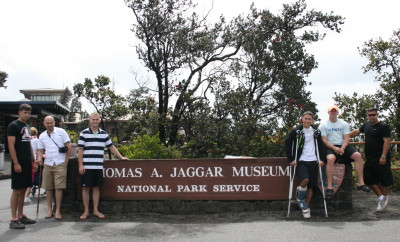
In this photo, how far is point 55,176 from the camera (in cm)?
659

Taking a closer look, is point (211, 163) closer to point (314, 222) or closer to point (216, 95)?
point (314, 222)

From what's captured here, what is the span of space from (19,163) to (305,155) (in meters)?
4.44

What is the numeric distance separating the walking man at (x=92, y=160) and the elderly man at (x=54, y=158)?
0.34m

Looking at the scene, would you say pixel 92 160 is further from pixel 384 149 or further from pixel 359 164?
pixel 384 149

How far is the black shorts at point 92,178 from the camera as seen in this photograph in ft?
21.3

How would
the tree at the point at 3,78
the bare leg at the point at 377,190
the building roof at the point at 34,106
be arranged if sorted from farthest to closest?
the tree at the point at 3,78 < the building roof at the point at 34,106 < the bare leg at the point at 377,190

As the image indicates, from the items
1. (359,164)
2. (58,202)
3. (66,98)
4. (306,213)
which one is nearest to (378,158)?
(359,164)

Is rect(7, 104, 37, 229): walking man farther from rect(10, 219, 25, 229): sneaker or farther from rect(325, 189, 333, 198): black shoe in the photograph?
rect(325, 189, 333, 198): black shoe

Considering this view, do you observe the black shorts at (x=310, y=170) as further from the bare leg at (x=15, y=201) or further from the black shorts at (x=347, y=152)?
the bare leg at (x=15, y=201)

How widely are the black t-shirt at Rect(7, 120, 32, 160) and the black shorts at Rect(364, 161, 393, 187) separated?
5.55m

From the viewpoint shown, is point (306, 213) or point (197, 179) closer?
point (306, 213)

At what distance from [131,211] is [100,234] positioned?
138cm

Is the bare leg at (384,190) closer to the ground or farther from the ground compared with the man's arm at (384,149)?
closer to the ground

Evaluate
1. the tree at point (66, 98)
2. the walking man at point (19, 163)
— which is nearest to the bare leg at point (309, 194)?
the walking man at point (19, 163)
